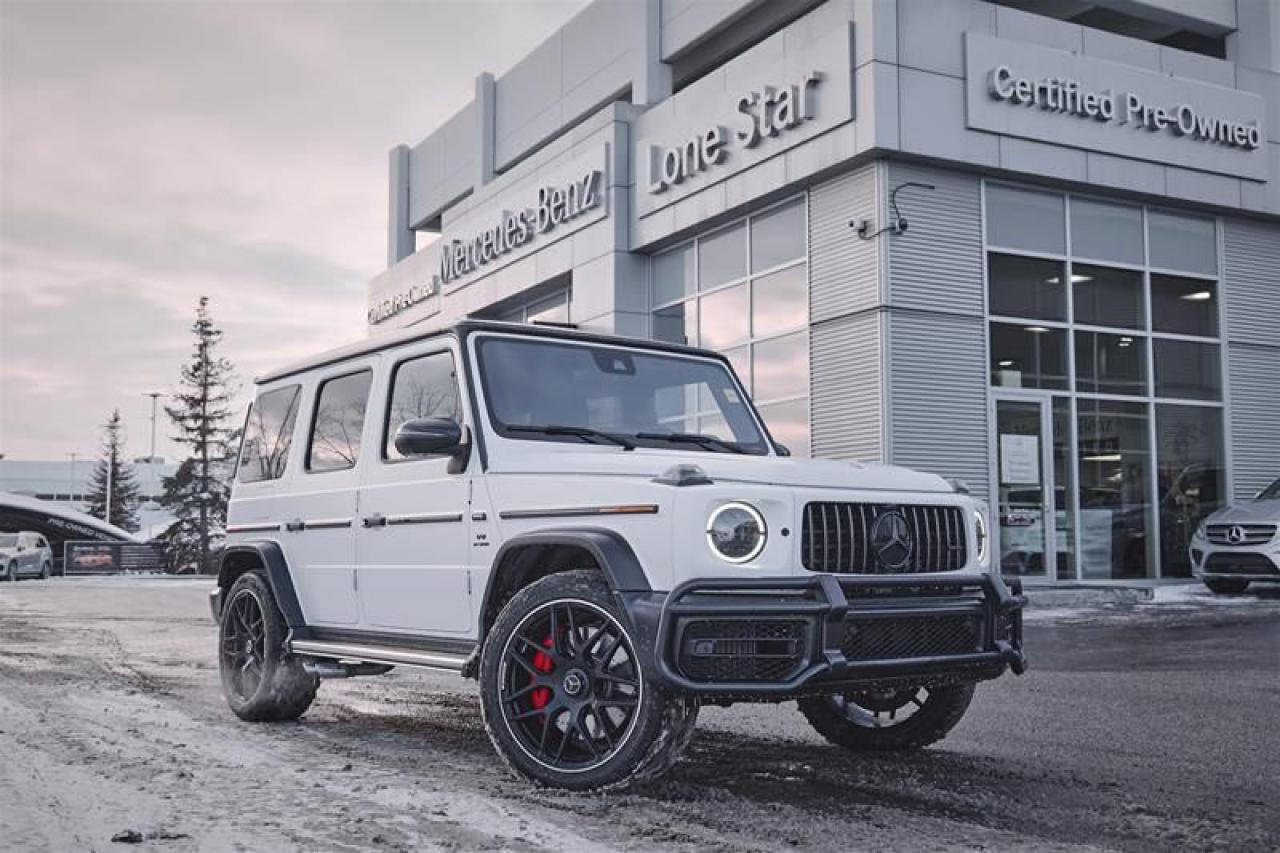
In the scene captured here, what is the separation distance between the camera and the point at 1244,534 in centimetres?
1591

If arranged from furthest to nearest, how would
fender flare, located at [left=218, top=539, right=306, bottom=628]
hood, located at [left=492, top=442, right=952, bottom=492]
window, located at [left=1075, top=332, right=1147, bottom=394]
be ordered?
window, located at [left=1075, top=332, right=1147, bottom=394], fender flare, located at [left=218, top=539, right=306, bottom=628], hood, located at [left=492, top=442, right=952, bottom=492]

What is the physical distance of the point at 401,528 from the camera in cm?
624

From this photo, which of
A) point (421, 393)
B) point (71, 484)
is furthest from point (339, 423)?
point (71, 484)

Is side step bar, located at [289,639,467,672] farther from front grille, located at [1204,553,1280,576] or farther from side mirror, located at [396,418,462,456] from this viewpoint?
front grille, located at [1204,553,1280,576]

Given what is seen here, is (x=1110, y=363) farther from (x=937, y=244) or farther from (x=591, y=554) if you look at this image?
(x=591, y=554)

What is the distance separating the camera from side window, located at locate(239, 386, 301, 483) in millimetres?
7551

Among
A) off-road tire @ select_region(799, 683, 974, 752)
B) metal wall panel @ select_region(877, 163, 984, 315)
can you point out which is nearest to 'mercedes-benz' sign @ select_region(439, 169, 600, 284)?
metal wall panel @ select_region(877, 163, 984, 315)

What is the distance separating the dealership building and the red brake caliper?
42.5 ft

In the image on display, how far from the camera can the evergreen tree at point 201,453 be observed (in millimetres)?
61969

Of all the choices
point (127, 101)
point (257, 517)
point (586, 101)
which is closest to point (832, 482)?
point (257, 517)

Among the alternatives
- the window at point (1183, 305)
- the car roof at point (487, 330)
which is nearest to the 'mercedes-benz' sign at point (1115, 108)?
the window at point (1183, 305)

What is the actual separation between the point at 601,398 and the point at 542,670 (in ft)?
5.17

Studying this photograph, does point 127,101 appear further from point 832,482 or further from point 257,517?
point 832,482

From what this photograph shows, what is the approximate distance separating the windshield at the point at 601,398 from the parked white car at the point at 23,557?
1486 inches
